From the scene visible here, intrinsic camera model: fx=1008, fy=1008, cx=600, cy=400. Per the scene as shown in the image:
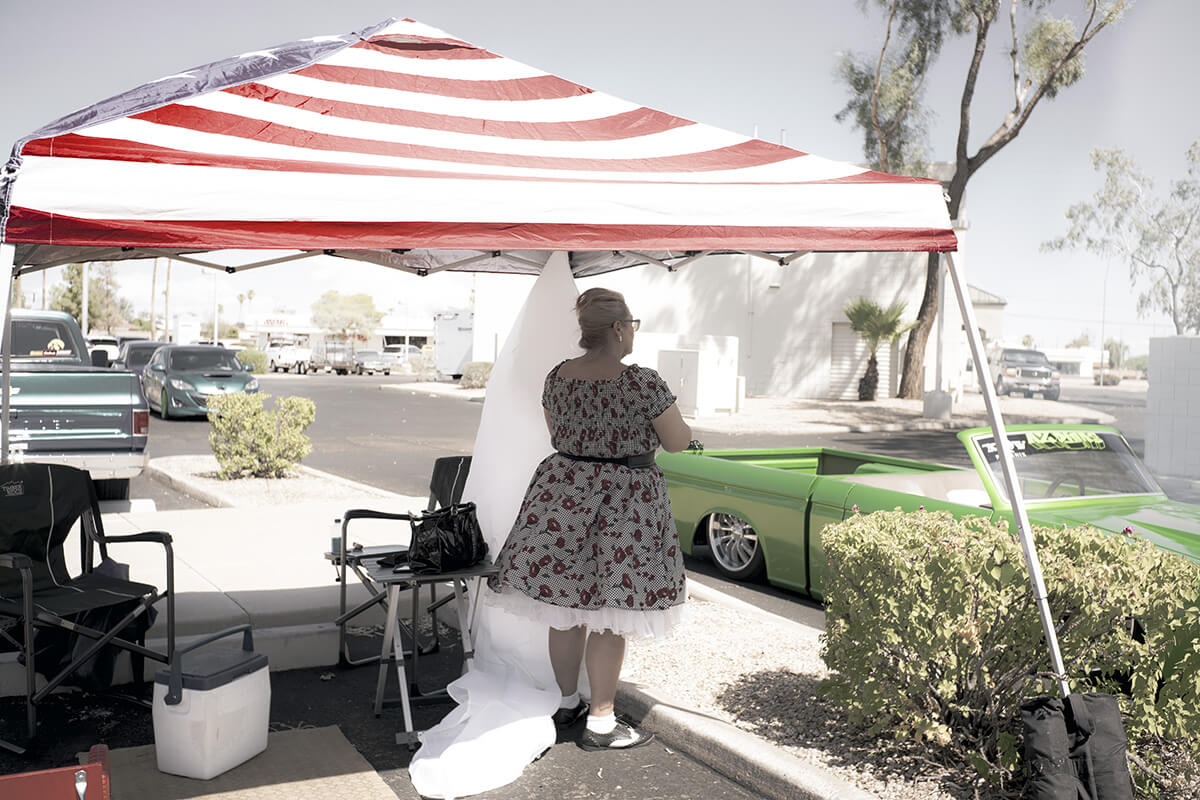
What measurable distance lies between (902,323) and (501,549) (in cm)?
3108

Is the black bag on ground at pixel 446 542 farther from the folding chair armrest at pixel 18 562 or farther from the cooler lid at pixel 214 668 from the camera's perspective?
the folding chair armrest at pixel 18 562

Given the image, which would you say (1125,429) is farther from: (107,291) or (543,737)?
(107,291)

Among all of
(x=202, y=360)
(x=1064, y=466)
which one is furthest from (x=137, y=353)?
(x=1064, y=466)

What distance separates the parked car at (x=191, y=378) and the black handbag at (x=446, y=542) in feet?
56.0

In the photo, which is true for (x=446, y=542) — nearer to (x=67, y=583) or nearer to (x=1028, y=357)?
(x=67, y=583)

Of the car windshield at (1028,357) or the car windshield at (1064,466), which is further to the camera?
the car windshield at (1028,357)

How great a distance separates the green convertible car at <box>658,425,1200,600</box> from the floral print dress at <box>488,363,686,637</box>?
1786 mm

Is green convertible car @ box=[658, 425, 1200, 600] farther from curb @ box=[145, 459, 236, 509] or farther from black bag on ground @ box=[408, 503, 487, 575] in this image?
curb @ box=[145, 459, 236, 509]

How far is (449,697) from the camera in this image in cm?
488

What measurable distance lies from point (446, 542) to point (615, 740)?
1.12 metres

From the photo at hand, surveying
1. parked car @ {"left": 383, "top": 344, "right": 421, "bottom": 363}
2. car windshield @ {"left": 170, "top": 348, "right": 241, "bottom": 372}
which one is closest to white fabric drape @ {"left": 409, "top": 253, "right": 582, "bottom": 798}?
car windshield @ {"left": 170, "top": 348, "right": 241, "bottom": 372}

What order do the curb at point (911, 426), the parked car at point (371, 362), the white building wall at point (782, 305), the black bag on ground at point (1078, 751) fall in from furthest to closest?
the parked car at point (371, 362), the white building wall at point (782, 305), the curb at point (911, 426), the black bag on ground at point (1078, 751)

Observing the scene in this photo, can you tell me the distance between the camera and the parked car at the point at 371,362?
54312mm

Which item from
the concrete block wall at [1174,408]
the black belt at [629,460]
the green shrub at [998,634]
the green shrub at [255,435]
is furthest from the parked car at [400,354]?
the green shrub at [998,634]
